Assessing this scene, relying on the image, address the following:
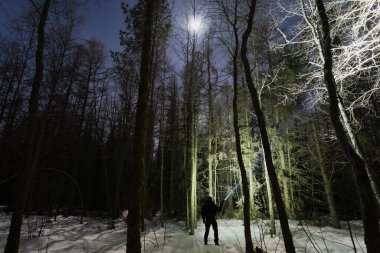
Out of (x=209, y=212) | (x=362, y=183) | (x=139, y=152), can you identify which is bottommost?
(x=209, y=212)

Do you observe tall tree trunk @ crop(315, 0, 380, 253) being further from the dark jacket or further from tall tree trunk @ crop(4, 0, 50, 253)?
tall tree trunk @ crop(4, 0, 50, 253)

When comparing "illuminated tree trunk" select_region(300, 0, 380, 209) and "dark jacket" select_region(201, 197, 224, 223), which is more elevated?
"illuminated tree trunk" select_region(300, 0, 380, 209)

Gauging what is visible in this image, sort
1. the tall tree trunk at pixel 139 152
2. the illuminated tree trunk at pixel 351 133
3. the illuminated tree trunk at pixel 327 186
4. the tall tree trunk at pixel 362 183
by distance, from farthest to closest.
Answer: the illuminated tree trunk at pixel 327 186, the illuminated tree trunk at pixel 351 133, the tall tree trunk at pixel 139 152, the tall tree trunk at pixel 362 183

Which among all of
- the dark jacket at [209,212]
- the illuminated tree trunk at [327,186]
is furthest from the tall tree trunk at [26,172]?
the illuminated tree trunk at [327,186]

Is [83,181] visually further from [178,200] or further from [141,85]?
[141,85]

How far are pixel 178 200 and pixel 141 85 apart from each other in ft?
50.7

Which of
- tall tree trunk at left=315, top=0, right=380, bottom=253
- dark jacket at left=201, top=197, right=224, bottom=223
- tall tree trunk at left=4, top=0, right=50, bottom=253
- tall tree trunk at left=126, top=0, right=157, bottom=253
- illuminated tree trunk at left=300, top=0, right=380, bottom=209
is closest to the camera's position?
tall tree trunk at left=315, top=0, right=380, bottom=253

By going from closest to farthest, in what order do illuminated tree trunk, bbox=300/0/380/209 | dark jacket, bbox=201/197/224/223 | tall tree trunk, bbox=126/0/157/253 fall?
1. tall tree trunk, bbox=126/0/157/253
2. illuminated tree trunk, bbox=300/0/380/209
3. dark jacket, bbox=201/197/224/223

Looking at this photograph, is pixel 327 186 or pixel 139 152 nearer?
pixel 139 152

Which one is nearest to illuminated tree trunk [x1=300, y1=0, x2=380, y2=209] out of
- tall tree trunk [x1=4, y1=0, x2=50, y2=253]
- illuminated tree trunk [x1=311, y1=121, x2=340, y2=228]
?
illuminated tree trunk [x1=311, y1=121, x2=340, y2=228]

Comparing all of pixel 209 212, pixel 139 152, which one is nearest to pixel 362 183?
pixel 139 152

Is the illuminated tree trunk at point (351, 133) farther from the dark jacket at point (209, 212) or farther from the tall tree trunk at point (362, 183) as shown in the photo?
Result: the dark jacket at point (209, 212)

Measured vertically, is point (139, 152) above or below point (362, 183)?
above

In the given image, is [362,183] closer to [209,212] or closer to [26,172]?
[209,212]
